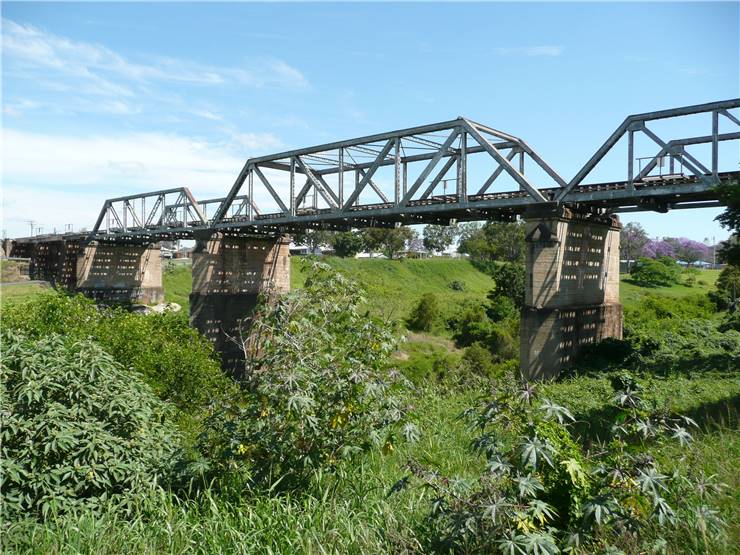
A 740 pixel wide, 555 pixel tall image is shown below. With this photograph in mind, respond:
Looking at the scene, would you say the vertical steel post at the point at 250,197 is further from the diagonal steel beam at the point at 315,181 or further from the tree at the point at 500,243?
the tree at the point at 500,243

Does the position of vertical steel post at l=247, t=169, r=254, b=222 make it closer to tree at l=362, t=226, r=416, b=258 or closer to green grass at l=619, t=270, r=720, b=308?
green grass at l=619, t=270, r=720, b=308

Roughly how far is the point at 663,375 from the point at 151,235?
45.8 metres

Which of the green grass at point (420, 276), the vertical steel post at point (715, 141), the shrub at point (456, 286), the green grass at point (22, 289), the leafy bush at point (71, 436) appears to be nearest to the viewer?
the leafy bush at point (71, 436)

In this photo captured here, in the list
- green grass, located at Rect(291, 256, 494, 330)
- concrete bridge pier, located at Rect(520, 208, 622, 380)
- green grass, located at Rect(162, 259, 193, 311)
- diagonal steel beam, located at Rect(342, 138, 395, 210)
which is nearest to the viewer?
concrete bridge pier, located at Rect(520, 208, 622, 380)

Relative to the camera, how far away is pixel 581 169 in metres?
21.7

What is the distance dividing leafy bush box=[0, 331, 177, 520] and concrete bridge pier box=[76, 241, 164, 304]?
188 ft

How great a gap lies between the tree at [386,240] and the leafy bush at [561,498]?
254ft

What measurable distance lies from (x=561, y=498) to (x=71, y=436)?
5.62m

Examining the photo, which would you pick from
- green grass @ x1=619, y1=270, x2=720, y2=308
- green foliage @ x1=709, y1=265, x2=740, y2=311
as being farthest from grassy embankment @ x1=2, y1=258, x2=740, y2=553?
green grass @ x1=619, y1=270, x2=720, y2=308

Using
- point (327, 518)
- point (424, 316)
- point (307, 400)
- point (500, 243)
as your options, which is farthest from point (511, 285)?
point (307, 400)

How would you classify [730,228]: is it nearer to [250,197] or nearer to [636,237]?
[250,197]

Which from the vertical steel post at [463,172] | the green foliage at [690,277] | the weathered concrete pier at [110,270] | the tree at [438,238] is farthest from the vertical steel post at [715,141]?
the tree at [438,238]

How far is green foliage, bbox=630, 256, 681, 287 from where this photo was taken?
62.5 metres

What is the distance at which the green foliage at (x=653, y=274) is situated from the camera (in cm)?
6250
